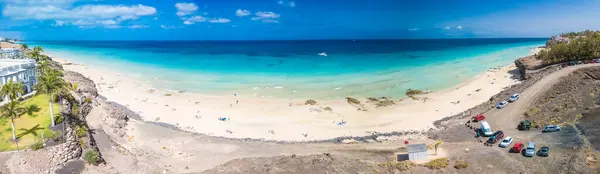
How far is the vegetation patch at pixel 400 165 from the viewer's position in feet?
84.3

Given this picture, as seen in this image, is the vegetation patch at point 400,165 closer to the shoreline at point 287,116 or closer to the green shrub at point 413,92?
the shoreline at point 287,116

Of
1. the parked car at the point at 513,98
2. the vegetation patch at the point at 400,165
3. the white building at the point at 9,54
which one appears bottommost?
the vegetation patch at the point at 400,165

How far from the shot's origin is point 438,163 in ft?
86.8

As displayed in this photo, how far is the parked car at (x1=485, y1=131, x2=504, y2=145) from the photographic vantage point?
3116 cm

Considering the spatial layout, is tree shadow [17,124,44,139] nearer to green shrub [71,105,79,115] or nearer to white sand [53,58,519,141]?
green shrub [71,105,79,115]

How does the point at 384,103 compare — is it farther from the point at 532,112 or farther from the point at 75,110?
the point at 75,110

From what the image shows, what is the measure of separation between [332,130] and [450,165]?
48.7 ft

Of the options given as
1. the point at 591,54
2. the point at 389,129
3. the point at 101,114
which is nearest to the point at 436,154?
the point at 389,129

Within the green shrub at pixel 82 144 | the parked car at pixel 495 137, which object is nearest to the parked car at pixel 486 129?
the parked car at pixel 495 137

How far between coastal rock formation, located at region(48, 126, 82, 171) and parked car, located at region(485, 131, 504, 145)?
117 ft

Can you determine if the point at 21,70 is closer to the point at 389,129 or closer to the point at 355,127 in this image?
the point at 355,127

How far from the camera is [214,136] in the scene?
1463 inches

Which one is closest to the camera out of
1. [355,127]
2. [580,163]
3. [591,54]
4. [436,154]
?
[580,163]

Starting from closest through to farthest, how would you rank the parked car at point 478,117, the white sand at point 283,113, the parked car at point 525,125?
the parked car at point 525,125 → the parked car at point 478,117 → the white sand at point 283,113
